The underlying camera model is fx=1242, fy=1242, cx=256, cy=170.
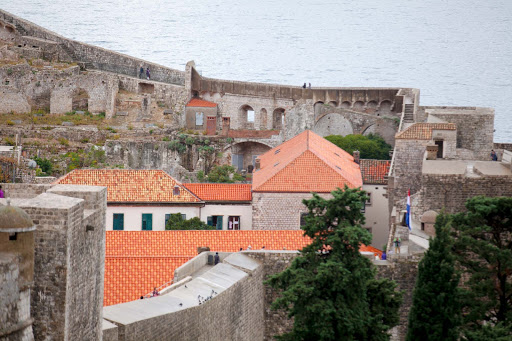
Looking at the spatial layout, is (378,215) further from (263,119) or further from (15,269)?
(15,269)

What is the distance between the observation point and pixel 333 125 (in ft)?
221

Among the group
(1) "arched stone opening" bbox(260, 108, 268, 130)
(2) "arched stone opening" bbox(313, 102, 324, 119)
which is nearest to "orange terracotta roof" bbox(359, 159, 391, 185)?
(2) "arched stone opening" bbox(313, 102, 324, 119)

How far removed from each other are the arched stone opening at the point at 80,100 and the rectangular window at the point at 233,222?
23.3 meters

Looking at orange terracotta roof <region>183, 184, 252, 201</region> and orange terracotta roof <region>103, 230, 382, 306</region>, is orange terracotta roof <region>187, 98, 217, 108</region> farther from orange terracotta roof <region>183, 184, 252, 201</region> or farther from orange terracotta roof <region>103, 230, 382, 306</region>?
orange terracotta roof <region>103, 230, 382, 306</region>

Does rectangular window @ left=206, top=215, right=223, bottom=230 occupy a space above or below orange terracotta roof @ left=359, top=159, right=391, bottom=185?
below

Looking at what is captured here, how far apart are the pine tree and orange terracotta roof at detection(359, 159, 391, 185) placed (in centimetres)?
2253

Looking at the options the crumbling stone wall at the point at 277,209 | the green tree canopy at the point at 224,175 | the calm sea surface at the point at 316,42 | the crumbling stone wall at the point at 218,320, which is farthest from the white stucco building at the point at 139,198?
the calm sea surface at the point at 316,42

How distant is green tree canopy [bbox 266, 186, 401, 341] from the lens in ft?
81.4

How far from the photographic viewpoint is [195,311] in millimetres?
24328

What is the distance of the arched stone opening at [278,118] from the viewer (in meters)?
67.9

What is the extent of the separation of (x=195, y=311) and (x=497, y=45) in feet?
442

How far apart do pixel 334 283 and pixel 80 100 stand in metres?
44.7

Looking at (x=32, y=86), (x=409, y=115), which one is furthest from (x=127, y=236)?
(x=32, y=86)

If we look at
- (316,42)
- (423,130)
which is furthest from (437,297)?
(316,42)
